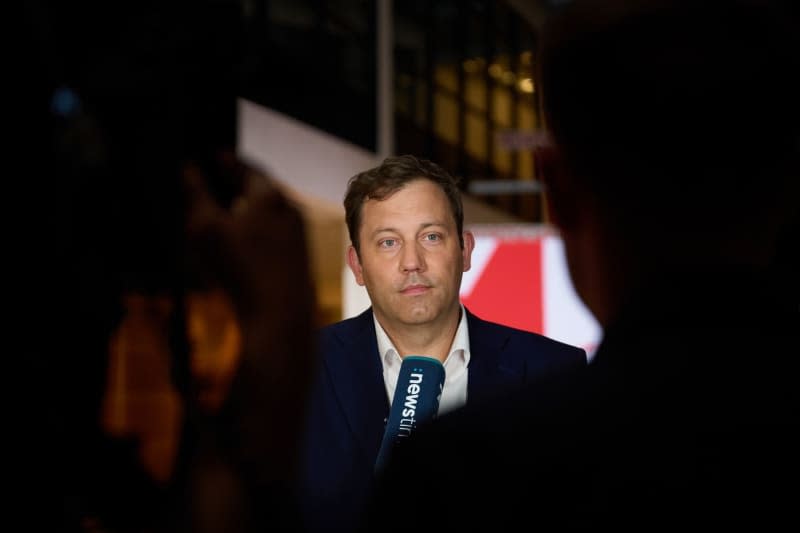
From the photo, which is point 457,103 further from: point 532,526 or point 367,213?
point 532,526

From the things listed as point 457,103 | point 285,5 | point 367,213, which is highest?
point 457,103

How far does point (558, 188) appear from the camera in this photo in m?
0.70

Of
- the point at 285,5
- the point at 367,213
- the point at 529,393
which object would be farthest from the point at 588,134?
the point at 285,5

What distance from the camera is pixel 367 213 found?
1762mm

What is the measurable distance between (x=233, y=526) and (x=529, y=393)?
25 cm

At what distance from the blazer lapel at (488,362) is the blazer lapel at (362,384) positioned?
16 cm

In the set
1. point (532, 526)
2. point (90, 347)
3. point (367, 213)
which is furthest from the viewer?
point (367, 213)

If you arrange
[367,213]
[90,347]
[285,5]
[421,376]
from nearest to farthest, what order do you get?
1. [90,347]
2. [421,376]
3. [367,213]
4. [285,5]

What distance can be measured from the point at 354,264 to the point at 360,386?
250 mm

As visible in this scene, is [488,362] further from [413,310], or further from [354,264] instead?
[354,264]

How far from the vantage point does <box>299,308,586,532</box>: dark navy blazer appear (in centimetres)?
141

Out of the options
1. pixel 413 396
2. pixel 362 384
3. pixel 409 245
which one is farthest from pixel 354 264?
pixel 413 396

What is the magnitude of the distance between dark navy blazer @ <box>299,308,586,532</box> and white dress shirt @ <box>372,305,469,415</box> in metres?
0.01

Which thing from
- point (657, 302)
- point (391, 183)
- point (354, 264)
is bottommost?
point (657, 302)
